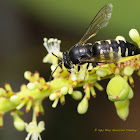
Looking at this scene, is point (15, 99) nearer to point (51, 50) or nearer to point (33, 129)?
point (33, 129)

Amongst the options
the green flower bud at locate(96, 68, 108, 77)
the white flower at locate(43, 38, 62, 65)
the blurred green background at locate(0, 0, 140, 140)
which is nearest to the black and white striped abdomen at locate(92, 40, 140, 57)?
the green flower bud at locate(96, 68, 108, 77)

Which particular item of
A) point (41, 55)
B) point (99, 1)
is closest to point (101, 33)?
point (99, 1)

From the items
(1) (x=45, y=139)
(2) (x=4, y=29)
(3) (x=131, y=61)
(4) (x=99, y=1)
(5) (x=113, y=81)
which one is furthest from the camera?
(2) (x=4, y=29)

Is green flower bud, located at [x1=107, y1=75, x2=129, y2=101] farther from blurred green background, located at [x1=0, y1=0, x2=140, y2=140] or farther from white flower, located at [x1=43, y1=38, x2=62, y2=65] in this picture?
blurred green background, located at [x1=0, y1=0, x2=140, y2=140]

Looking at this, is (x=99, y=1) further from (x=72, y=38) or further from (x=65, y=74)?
(x=65, y=74)

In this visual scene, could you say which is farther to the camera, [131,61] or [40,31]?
[40,31]

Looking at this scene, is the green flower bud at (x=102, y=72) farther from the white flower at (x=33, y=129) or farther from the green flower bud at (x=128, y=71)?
the white flower at (x=33, y=129)

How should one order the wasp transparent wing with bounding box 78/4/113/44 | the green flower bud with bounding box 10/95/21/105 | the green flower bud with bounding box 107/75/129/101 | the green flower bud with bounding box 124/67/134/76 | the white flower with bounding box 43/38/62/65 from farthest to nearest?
1. the white flower with bounding box 43/38/62/65
2. the wasp transparent wing with bounding box 78/4/113/44
3. the green flower bud with bounding box 10/95/21/105
4. the green flower bud with bounding box 124/67/134/76
5. the green flower bud with bounding box 107/75/129/101

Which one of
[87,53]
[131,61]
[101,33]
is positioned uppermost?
[101,33]
